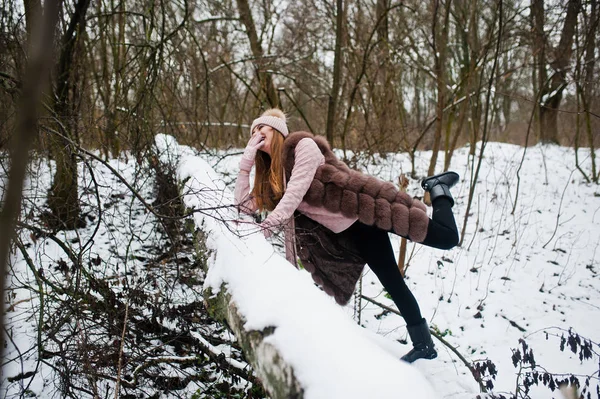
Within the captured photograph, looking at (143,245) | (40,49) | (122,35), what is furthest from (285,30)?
(40,49)

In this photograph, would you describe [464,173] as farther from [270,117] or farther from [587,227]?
[270,117]

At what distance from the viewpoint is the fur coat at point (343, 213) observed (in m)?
2.38

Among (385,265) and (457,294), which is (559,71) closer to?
(457,294)

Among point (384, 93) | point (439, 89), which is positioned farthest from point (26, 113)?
point (384, 93)

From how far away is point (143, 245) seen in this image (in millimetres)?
4262

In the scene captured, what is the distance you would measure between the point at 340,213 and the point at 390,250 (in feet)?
1.41

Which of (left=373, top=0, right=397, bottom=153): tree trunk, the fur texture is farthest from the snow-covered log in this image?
(left=373, top=0, right=397, bottom=153): tree trunk

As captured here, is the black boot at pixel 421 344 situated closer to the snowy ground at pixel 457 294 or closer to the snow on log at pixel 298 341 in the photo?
the snowy ground at pixel 457 294

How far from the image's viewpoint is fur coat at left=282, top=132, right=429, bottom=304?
2377 mm

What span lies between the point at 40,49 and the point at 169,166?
431 cm

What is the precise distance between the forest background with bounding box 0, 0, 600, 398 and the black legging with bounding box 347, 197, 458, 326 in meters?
1.75

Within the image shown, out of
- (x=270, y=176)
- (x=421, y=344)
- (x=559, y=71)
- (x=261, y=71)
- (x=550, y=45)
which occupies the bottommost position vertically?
(x=421, y=344)

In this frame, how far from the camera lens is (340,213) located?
244cm

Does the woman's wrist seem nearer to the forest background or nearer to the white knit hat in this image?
the white knit hat
